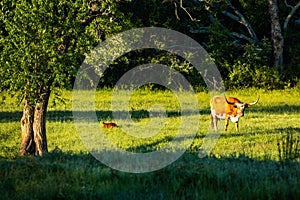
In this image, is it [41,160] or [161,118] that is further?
[161,118]

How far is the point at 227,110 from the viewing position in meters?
22.7

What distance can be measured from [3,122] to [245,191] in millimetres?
17567

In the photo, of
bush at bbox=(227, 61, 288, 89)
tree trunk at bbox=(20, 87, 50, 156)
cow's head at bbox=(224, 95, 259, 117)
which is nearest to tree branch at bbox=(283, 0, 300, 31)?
bush at bbox=(227, 61, 288, 89)

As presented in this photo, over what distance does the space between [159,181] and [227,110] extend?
38.7 ft

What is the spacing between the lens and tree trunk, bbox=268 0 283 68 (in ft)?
130

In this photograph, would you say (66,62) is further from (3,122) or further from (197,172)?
(3,122)

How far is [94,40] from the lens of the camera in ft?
59.1

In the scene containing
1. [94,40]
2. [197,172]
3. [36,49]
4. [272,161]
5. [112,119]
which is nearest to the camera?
[197,172]

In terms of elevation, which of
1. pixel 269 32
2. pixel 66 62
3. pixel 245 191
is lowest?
pixel 245 191

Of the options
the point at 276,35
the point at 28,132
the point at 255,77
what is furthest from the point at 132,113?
the point at 276,35

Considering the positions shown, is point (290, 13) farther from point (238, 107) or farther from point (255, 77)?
point (238, 107)

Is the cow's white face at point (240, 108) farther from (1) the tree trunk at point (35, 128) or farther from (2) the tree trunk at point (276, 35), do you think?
(2) the tree trunk at point (276, 35)

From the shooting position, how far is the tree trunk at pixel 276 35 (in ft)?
130

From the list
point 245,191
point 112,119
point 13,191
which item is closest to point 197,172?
point 245,191
